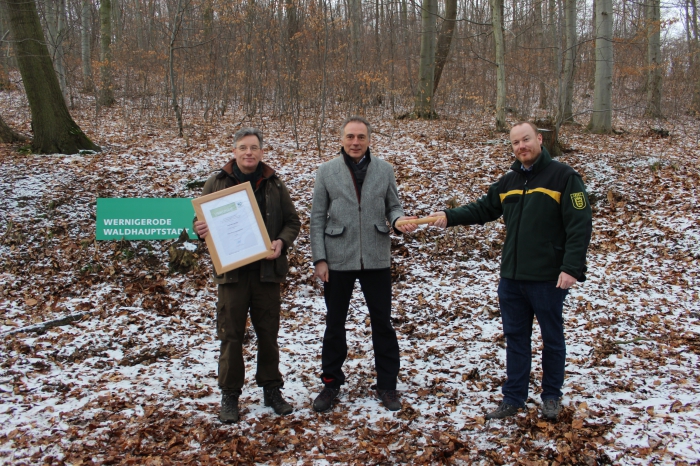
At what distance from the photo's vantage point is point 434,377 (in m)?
4.21

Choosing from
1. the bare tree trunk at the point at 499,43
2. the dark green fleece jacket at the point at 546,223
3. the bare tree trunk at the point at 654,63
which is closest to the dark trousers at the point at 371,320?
the dark green fleece jacket at the point at 546,223

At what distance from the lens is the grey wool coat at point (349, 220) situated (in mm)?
3553

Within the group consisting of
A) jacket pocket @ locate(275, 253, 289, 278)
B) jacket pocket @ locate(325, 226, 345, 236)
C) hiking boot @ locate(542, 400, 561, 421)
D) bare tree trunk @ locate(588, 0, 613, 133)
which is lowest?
hiking boot @ locate(542, 400, 561, 421)

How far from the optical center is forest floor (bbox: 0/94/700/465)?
3.19m

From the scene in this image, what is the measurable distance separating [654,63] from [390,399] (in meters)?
17.3

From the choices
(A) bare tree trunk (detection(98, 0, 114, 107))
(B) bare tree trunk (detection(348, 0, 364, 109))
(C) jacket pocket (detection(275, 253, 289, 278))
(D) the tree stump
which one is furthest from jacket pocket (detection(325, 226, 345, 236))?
(A) bare tree trunk (detection(98, 0, 114, 107))

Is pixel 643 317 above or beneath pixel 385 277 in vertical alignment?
beneath

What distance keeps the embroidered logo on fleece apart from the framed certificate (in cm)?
214

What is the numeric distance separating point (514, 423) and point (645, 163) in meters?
8.44

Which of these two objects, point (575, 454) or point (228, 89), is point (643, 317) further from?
point (228, 89)

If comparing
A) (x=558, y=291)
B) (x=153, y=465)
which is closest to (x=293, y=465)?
(x=153, y=465)

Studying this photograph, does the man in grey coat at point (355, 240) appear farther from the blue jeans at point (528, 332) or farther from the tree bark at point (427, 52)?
the tree bark at point (427, 52)

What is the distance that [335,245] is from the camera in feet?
11.7

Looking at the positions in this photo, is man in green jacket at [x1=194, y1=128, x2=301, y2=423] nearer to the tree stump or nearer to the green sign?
the green sign
